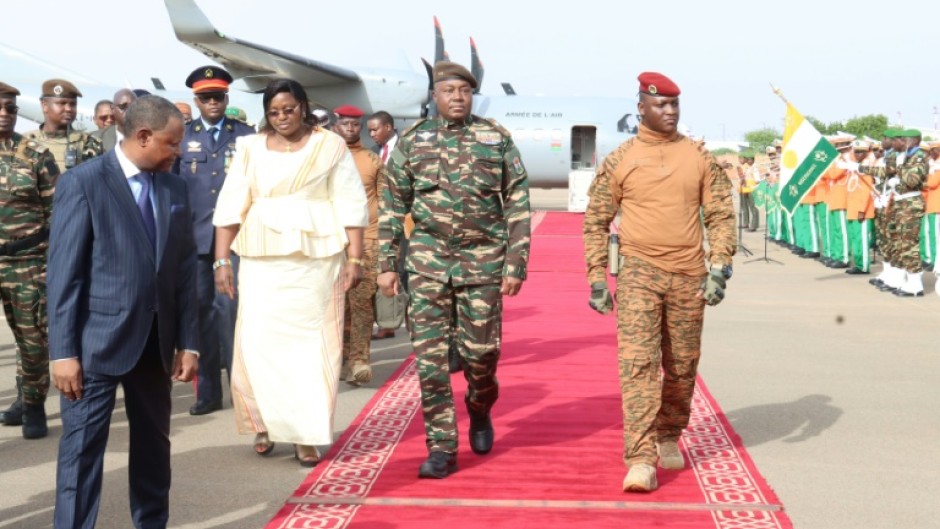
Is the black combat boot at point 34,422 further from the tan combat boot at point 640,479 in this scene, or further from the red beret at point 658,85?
the red beret at point 658,85

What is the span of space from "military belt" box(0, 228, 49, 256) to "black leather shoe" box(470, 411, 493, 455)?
2.56m

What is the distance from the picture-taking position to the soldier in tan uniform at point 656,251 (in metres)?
5.36

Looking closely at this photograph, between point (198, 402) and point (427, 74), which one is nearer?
point (198, 402)

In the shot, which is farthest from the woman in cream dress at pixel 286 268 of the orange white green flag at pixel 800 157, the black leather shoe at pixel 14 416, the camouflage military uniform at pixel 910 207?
the orange white green flag at pixel 800 157

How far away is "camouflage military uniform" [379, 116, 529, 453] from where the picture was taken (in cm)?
562

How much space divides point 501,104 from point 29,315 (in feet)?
76.4

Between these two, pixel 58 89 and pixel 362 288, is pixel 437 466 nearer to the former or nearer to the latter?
pixel 362 288

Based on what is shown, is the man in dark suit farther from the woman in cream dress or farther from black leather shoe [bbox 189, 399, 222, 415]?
black leather shoe [bbox 189, 399, 222, 415]

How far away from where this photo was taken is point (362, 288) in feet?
27.0

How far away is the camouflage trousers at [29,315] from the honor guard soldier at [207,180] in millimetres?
972

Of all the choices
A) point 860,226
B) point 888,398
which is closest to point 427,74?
point 860,226

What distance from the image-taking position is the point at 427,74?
2762 centimetres

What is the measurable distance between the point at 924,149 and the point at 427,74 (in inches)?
583

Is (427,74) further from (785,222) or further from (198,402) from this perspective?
(198,402)
